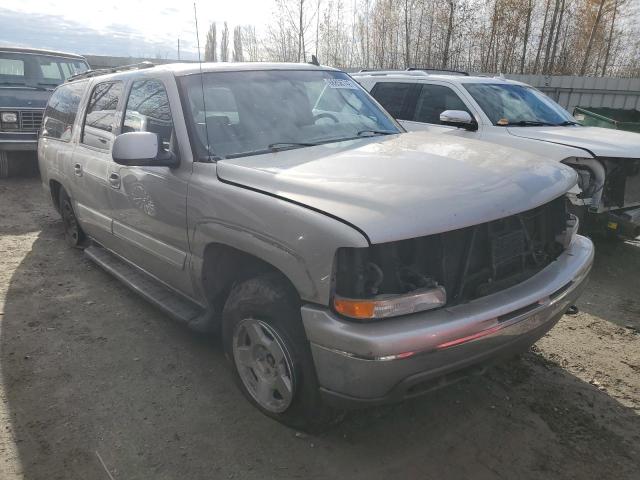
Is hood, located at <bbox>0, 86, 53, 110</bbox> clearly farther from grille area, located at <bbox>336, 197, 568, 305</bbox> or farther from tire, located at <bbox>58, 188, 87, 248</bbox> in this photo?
grille area, located at <bbox>336, 197, 568, 305</bbox>

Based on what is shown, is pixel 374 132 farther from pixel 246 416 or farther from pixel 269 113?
pixel 246 416

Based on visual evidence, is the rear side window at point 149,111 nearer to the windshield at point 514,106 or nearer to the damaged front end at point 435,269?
the damaged front end at point 435,269

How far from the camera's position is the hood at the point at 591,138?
5074 millimetres

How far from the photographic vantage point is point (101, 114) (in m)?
4.29

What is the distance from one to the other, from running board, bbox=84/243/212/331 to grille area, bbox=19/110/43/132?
Answer: 5.49m

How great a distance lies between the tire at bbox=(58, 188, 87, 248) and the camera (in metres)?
5.40

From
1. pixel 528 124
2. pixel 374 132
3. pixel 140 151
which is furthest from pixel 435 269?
pixel 528 124

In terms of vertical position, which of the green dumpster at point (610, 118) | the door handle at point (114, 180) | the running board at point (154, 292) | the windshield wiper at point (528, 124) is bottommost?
the running board at point (154, 292)

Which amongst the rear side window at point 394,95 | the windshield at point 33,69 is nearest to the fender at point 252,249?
the rear side window at point 394,95

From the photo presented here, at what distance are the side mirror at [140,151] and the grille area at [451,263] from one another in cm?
149

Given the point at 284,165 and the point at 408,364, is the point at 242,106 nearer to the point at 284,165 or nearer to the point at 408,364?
the point at 284,165

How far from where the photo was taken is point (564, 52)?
1939 centimetres

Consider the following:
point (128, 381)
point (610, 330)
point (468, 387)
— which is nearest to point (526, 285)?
point (468, 387)

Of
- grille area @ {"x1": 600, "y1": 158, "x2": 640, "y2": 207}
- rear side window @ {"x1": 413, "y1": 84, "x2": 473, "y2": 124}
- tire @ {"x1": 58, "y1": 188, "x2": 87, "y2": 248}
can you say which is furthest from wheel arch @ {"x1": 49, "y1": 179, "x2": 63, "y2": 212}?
grille area @ {"x1": 600, "y1": 158, "x2": 640, "y2": 207}
